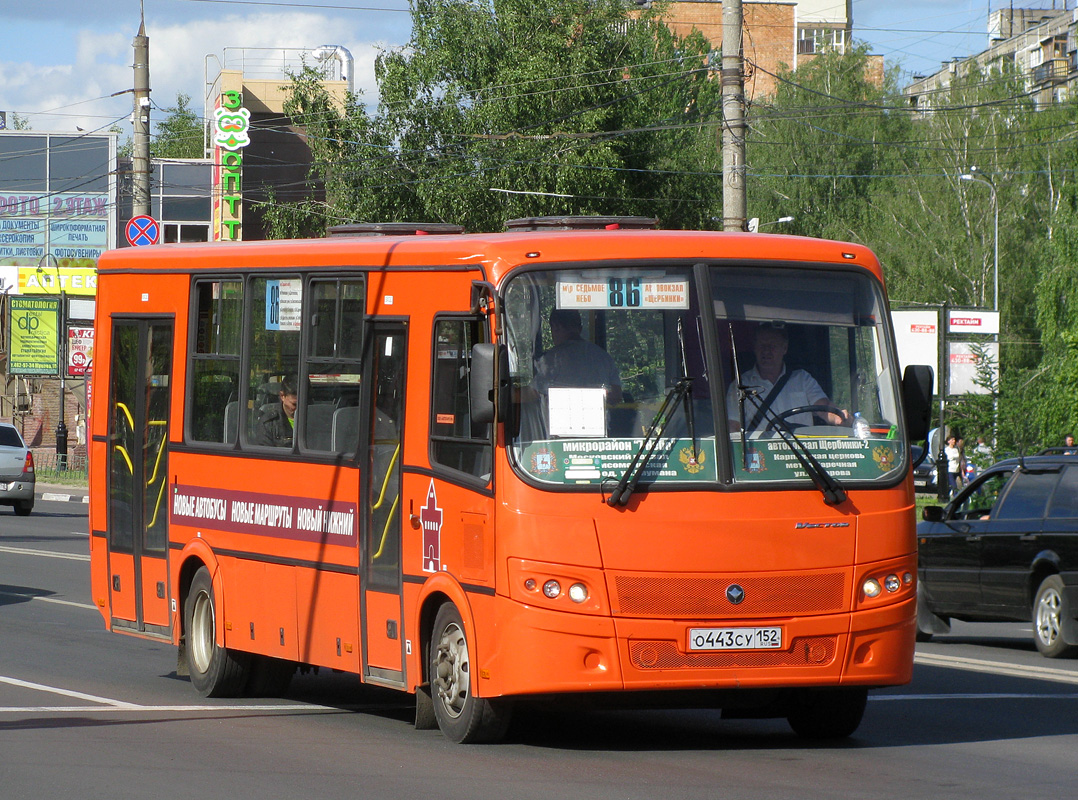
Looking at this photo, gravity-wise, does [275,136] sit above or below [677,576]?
above

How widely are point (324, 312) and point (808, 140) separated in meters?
63.0

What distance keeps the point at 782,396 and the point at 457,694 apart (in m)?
2.28

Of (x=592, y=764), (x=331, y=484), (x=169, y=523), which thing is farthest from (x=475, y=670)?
(x=169, y=523)

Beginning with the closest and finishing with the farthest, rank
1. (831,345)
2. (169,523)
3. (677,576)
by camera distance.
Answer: (677,576), (831,345), (169,523)

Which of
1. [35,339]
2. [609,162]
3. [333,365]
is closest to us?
[333,365]

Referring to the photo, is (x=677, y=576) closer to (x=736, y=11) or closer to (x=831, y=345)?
(x=831, y=345)

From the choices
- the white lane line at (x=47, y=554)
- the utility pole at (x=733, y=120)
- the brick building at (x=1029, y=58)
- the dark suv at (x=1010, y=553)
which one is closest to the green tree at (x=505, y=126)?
the brick building at (x=1029, y=58)

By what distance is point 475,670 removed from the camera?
8750 millimetres

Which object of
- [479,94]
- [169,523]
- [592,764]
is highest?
[479,94]

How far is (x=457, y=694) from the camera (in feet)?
29.9

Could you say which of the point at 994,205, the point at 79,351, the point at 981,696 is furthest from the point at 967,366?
the point at 981,696

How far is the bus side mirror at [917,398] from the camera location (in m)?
9.25

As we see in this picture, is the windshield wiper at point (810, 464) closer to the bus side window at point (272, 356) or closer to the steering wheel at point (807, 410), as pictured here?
the steering wheel at point (807, 410)

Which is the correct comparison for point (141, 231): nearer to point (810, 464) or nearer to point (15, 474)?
point (15, 474)
